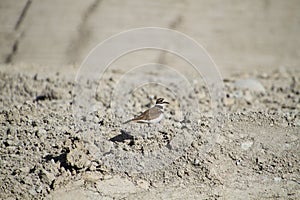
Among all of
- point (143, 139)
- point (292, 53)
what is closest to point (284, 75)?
point (292, 53)

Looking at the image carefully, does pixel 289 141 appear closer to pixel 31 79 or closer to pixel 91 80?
pixel 91 80

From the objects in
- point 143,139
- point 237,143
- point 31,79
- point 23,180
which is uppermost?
point 31,79

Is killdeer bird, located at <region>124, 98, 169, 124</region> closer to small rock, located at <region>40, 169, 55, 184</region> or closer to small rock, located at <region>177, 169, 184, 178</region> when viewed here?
small rock, located at <region>177, 169, 184, 178</region>

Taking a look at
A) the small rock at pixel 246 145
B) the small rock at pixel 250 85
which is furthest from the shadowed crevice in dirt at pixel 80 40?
the small rock at pixel 246 145

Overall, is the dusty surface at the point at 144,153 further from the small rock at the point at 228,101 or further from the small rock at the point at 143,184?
the small rock at the point at 228,101

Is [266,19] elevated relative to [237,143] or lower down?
elevated

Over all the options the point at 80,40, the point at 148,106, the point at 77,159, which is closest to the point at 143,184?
the point at 77,159
